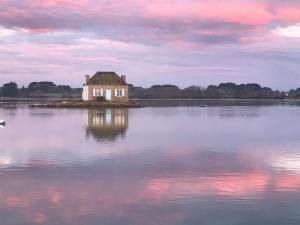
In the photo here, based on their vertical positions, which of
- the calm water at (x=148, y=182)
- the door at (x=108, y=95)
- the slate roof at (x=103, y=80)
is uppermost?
the slate roof at (x=103, y=80)

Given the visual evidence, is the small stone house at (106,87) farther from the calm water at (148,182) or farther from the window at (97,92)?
the calm water at (148,182)

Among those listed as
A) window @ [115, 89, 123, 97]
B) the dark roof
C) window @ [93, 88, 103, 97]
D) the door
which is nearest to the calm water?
the dark roof

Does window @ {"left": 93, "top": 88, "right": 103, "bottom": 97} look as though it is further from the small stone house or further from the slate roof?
the slate roof

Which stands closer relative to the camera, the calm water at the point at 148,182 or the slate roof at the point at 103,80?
the calm water at the point at 148,182

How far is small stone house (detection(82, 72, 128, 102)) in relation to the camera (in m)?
84.1

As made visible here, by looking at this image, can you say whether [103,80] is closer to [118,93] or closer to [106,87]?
[106,87]

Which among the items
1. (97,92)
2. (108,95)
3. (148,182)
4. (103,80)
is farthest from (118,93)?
(148,182)

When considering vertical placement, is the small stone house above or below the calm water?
above

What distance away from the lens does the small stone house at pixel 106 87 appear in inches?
3312

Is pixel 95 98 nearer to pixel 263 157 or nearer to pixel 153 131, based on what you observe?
pixel 153 131

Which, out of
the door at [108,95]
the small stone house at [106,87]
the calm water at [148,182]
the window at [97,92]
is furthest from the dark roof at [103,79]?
the calm water at [148,182]

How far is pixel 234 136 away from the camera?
33.9 metres

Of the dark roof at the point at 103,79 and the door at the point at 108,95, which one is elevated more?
the dark roof at the point at 103,79

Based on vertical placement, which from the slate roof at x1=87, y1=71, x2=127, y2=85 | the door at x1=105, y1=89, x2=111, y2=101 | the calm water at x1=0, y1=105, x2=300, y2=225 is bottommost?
the calm water at x1=0, y1=105, x2=300, y2=225
